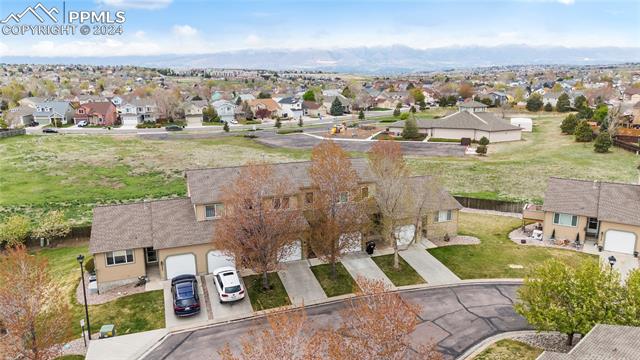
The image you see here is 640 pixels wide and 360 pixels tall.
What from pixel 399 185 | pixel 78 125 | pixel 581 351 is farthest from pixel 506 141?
pixel 78 125

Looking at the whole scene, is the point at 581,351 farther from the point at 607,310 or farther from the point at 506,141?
the point at 506,141

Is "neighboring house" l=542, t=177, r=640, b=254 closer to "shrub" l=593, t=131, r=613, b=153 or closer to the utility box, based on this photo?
the utility box

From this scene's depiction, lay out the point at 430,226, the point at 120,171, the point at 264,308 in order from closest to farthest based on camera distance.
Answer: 1. the point at 264,308
2. the point at 430,226
3. the point at 120,171

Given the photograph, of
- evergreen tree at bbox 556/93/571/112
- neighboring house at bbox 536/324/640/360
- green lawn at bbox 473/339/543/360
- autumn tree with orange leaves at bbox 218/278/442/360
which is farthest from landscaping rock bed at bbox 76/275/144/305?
evergreen tree at bbox 556/93/571/112

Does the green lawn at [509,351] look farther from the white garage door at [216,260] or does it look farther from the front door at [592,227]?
the front door at [592,227]

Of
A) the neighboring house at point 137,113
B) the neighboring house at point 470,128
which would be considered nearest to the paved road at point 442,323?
the neighboring house at point 470,128

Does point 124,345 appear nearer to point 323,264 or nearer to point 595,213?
point 323,264
